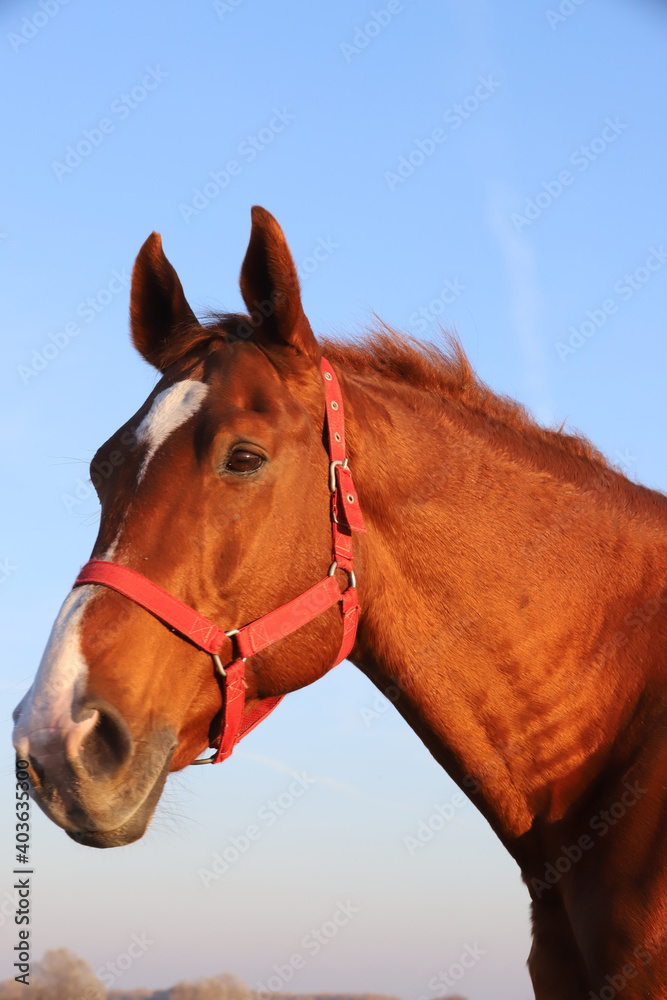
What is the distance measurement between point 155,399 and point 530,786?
7.38ft

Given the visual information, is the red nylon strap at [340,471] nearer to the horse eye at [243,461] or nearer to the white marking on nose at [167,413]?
the horse eye at [243,461]

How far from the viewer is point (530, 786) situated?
3500mm

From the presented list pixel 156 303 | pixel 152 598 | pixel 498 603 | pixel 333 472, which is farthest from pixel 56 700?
pixel 156 303

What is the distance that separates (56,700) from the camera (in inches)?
112

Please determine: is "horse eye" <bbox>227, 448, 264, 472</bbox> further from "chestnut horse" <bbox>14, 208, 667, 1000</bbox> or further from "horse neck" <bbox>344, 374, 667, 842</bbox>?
"horse neck" <bbox>344, 374, 667, 842</bbox>

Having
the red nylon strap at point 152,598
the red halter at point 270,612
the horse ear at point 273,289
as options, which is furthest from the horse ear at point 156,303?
the red nylon strap at point 152,598

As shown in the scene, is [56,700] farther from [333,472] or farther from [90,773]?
[333,472]

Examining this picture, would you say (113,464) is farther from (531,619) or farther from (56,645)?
(531,619)

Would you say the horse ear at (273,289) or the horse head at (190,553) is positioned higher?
the horse ear at (273,289)

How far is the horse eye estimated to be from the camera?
11.1ft

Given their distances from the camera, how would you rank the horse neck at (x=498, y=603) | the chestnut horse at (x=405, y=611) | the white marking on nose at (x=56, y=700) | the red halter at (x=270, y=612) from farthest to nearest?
the horse neck at (x=498, y=603) → the red halter at (x=270, y=612) → the chestnut horse at (x=405, y=611) → the white marking on nose at (x=56, y=700)

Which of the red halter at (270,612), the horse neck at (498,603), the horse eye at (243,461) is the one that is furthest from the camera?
the horse neck at (498,603)

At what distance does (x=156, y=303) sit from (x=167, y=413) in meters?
1.04

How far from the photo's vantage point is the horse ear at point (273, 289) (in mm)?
3604
